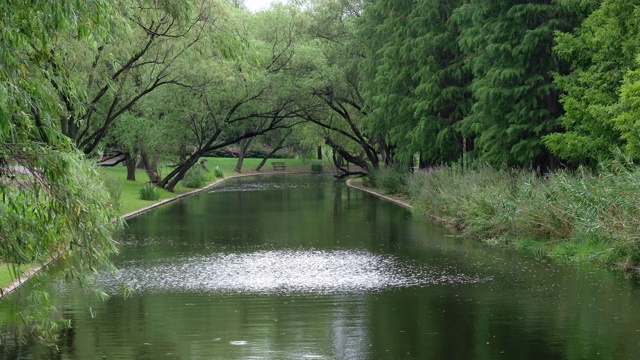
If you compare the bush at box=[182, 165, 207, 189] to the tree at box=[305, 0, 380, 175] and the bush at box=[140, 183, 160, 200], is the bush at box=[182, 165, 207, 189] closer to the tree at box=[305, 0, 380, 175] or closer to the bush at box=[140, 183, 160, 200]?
the tree at box=[305, 0, 380, 175]

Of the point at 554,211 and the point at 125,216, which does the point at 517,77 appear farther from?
the point at 125,216

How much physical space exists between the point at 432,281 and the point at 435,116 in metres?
19.7

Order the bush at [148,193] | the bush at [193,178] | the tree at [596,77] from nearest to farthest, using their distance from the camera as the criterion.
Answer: the tree at [596,77] → the bush at [148,193] → the bush at [193,178]

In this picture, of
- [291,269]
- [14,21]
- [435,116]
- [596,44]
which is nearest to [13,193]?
[14,21]

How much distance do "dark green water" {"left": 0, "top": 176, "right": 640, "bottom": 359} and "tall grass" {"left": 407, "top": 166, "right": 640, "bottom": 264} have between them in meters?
0.80

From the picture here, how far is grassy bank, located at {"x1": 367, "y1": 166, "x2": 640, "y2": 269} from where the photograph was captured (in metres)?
17.3

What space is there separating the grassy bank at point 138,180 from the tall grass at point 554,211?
992 centimetres

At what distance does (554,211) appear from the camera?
20.4 metres

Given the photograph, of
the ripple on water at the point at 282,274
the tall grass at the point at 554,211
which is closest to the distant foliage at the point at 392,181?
the tall grass at the point at 554,211

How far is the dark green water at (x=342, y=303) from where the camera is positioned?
36.9 feet

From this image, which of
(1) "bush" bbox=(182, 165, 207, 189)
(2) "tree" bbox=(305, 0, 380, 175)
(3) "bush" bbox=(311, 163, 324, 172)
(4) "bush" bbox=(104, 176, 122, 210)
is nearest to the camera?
(4) "bush" bbox=(104, 176, 122, 210)

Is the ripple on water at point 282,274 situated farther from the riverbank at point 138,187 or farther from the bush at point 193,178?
the bush at point 193,178

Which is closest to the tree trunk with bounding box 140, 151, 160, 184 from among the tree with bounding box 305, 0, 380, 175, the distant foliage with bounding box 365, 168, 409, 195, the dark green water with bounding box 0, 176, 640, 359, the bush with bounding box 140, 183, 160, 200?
the bush with bounding box 140, 183, 160, 200

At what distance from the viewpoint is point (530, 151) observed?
88.7 feet
